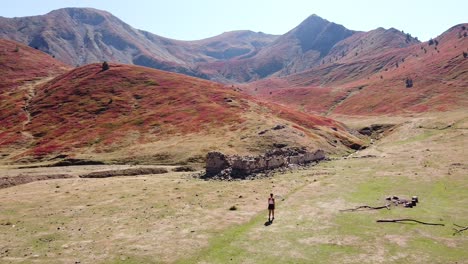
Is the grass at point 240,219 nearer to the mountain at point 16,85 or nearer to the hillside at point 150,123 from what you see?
the hillside at point 150,123

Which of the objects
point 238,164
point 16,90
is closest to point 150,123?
point 238,164

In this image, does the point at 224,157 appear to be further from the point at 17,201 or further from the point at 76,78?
the point at 76,78

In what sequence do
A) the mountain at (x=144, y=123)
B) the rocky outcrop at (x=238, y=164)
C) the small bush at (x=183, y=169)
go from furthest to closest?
the mountain at (x=144, y=123) < the small bush at (x=183, y=169) < the rocky outcrop at (x=238, y=164)

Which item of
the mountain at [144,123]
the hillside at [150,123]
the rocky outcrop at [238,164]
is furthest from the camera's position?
the mountain at [144,123]

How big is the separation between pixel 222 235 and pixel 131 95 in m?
113

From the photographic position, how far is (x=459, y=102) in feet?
502

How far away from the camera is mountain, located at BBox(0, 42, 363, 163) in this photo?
8981 cm

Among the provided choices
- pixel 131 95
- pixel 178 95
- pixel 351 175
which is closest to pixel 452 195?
pixel 351 175

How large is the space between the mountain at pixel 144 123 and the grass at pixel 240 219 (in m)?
28.2

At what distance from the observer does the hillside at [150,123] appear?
8950cm

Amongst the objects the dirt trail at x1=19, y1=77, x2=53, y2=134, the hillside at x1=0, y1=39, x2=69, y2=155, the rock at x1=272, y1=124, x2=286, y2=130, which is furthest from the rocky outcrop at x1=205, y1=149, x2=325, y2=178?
the dirt trail at x1=19, y1=77, x2=53, y2=134

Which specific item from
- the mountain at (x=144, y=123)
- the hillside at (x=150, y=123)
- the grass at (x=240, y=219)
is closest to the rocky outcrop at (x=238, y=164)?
the grass at (x=240, y=219)

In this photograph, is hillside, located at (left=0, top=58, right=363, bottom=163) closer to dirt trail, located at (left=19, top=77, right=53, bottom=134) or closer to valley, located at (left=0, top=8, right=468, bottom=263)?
valley, located at (left=0, top=8, right=468, bottom=263)

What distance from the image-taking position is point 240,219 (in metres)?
37.4
